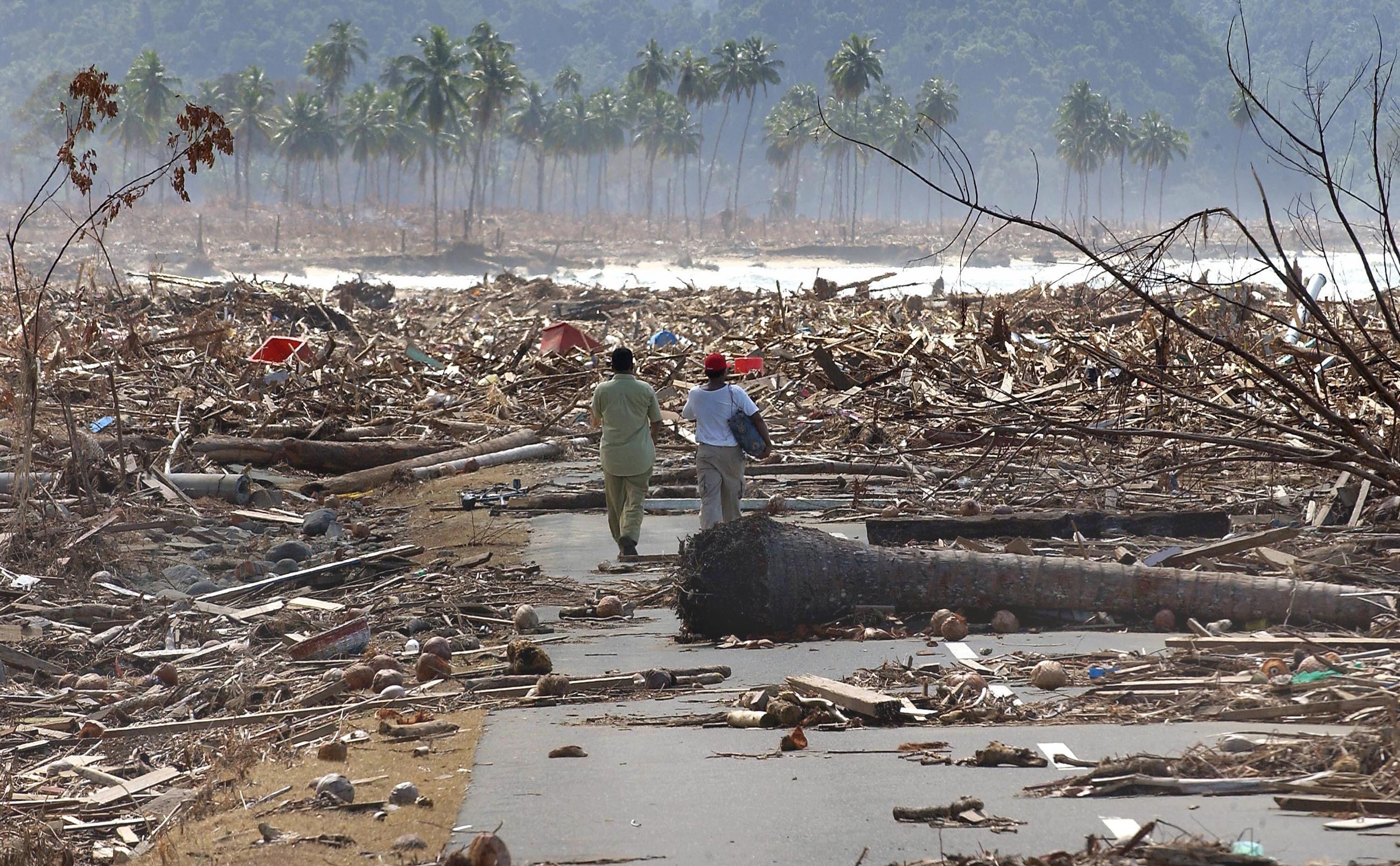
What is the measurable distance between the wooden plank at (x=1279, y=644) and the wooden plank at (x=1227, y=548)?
1.52 metres

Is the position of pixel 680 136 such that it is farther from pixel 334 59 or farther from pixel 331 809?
pixel 331 809

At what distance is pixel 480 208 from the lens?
340 feet

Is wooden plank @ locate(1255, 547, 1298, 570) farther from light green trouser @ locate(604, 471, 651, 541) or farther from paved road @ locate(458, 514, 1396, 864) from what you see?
light green trouser @ locate(604, 471, 651, 541)

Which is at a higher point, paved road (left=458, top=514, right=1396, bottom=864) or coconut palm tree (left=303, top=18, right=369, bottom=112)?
coconut palm tree (left=303, top=18, right=369, bottom=112)

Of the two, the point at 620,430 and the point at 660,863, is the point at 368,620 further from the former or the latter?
the point at 660,863

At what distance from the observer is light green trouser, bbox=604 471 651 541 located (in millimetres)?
9703

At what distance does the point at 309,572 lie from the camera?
372 inches

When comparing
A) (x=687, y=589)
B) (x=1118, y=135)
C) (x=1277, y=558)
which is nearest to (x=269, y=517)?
(x=687, y=589)

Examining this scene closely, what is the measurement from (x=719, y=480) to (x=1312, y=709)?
15.9ft

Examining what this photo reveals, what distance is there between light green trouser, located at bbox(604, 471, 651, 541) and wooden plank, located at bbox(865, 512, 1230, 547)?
169 centimetres

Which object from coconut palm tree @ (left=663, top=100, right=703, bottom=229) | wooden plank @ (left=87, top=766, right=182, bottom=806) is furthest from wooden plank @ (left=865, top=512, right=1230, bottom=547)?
coconut palm tree @ (left=663, top=100, right=703, bottom=229)

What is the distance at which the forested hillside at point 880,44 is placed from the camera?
158 meters

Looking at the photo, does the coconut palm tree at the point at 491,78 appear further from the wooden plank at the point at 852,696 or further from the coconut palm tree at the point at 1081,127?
the wooden plank at the point at 852,696

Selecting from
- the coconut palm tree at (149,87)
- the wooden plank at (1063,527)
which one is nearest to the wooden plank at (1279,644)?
the wooden plank at (1063,527)
